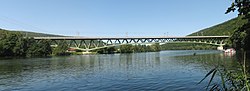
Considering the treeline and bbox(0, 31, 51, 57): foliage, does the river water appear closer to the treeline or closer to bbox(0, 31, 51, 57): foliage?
bbox(0, 31, 51, 57): foliage

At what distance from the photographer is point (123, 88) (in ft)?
62.7

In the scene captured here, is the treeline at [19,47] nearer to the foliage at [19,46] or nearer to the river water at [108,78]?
the foliage at [19,46]

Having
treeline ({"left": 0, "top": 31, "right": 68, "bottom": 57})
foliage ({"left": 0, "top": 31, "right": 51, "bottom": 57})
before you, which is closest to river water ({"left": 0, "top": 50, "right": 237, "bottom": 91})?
foliage ({"left": 0, "top": 31, "right": 51, "bottom": 57})

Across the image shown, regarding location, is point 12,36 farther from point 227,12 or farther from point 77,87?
point 227,12

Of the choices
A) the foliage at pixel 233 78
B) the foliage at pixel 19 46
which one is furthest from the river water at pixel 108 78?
the foliage at pixel 19 46

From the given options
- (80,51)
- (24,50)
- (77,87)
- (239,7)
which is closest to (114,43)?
(80,51)

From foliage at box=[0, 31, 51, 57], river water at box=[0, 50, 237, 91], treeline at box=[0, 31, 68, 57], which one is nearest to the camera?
river water at box=[0, 50, 237, 91]

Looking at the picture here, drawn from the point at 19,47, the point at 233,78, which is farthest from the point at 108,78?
the point at 19,47

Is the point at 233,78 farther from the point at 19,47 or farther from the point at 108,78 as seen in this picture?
the point at 19,47

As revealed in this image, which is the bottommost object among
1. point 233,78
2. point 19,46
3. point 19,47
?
point 233,78

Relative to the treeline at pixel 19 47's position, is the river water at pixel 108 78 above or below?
below

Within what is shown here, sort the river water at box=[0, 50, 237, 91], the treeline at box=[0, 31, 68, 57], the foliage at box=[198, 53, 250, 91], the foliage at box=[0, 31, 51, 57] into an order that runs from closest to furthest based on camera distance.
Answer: the foliage at box=[198, 53, 250, 91]
the river water at box=[0, 50, 237, 91]
the foliage at box=[0, 31, 51, 57]
the treeline at box=[0, 31, 68, 57]

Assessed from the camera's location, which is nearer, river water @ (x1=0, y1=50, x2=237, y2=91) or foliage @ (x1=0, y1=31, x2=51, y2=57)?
river water @ (x1=0, y1=50, x2=237, y2=91)

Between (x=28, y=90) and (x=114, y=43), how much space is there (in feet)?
375
